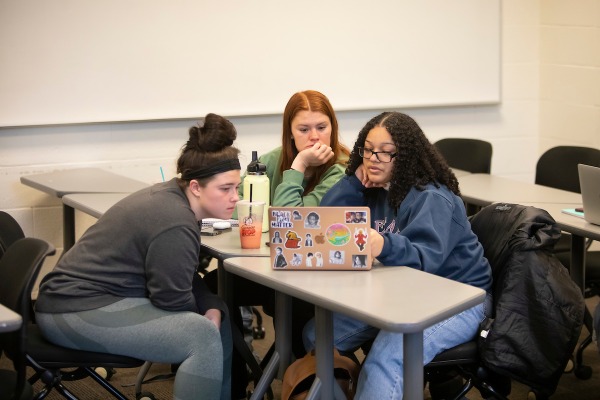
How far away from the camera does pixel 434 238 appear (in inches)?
99.7

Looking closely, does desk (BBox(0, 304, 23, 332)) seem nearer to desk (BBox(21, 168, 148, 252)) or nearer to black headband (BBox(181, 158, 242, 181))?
black headband (BBox(181, 158, 242, 181))

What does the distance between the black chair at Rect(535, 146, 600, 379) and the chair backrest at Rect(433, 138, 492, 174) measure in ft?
0.92

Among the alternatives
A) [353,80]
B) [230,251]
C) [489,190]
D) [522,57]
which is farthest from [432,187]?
[522,57]

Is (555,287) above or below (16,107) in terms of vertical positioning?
below

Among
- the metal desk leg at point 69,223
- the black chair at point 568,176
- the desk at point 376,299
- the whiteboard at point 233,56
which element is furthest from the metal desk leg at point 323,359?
the whiteboard at point 233,56

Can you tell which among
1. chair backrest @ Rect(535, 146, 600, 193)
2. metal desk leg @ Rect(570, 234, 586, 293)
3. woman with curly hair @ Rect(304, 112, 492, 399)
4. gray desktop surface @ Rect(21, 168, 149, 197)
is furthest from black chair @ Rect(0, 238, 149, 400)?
chair backrest @ Rect(535, 146, 600, 193)

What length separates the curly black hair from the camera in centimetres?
268

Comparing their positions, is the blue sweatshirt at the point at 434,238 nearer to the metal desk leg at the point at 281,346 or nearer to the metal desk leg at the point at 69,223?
the metal desk leg at the point at 281,346

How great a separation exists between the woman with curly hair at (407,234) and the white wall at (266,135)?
179cm

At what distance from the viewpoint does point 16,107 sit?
4094mm

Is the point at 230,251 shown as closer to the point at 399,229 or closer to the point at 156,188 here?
the point at 156,188

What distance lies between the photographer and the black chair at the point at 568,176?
3586mm

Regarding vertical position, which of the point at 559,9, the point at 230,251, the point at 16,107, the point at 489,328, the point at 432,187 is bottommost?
the point at 489,328

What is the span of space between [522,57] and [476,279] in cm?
289
